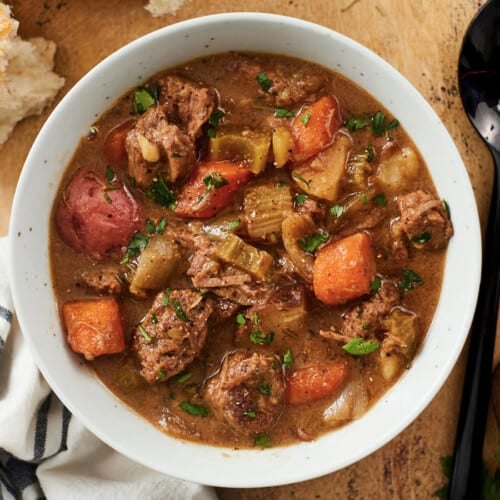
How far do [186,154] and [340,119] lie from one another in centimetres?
76

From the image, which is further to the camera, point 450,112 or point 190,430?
point 450,112

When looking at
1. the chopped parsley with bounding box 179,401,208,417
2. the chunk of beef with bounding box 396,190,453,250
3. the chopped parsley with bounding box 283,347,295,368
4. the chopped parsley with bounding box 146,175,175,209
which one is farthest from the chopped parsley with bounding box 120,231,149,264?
the chunk of beef with bounding box 396,190,453,250

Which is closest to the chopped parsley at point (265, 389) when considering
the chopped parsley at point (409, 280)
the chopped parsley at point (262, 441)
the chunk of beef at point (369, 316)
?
the chopped parsley at point (262, 441)

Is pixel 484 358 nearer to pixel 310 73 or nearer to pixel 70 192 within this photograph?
pixel 310 73

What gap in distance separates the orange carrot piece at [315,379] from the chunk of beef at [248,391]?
0.21 feet

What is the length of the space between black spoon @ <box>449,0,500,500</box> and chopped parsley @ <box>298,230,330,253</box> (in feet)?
3.07

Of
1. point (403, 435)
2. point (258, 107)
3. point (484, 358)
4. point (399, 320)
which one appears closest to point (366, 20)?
point (258, 107)

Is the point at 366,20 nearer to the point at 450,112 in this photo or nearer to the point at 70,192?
the point at 450,112

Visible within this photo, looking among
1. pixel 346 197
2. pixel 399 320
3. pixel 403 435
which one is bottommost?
pixel 403 435

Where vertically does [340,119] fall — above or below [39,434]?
above

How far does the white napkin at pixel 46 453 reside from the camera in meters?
3.92

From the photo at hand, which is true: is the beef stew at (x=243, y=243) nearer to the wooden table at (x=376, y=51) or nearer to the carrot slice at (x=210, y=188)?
the carrot slice at (x=210, y=188)

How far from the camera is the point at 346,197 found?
375 cm

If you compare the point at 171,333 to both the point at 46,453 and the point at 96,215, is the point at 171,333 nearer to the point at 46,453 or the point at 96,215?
the point at 96,215
